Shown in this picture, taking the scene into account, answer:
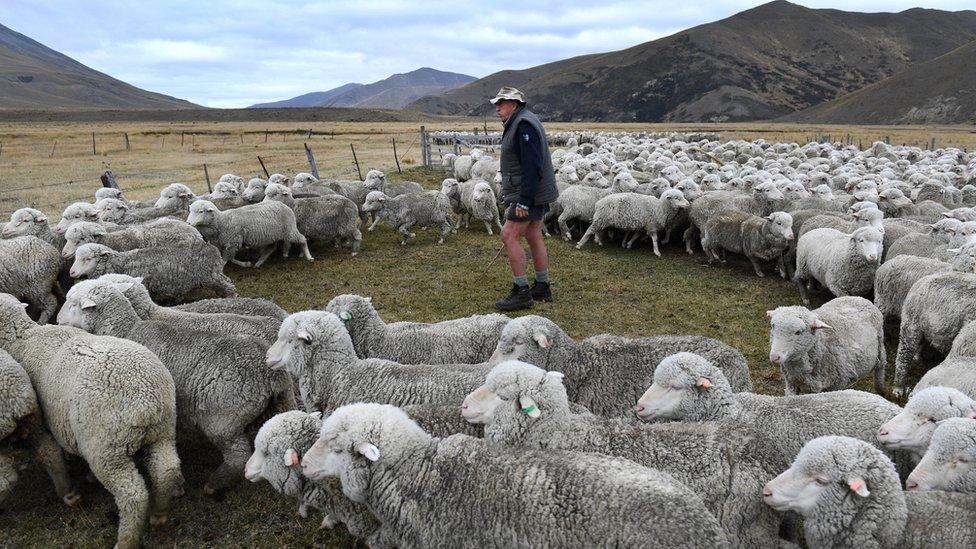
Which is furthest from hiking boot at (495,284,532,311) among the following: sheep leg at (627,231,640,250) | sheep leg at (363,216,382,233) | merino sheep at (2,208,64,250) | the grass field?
the grass field

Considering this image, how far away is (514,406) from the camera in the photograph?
4031 mm

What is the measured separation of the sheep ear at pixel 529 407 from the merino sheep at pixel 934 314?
470cm

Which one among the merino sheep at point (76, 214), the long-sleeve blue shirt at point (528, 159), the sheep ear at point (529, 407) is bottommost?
the sheep ear at point (529, 407)

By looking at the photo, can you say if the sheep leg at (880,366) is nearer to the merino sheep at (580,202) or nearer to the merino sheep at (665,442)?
the merino sheep at (665,442)

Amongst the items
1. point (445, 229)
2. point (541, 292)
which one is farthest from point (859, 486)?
point (445, 229)

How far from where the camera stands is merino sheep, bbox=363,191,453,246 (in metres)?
13.5

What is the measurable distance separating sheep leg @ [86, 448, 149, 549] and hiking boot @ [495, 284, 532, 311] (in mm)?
5331

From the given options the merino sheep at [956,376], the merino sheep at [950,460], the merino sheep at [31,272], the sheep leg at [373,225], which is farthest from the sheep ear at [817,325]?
the sheep leg at [373,225]

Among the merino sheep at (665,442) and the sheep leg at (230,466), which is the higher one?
the merino sheep at (665,442)

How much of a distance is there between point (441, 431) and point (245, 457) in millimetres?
1760

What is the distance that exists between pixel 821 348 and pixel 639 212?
698 cm

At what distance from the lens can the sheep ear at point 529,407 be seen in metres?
3.88

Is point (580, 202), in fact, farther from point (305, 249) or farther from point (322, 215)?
point (305, 249)

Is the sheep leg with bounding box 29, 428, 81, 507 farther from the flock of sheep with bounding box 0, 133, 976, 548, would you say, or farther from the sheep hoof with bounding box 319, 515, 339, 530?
the sheep hoof with bounding box 319, 515, 339, 530
